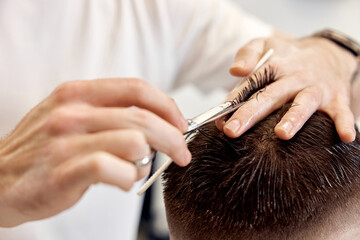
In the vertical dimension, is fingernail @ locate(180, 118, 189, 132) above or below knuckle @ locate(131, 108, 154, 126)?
below

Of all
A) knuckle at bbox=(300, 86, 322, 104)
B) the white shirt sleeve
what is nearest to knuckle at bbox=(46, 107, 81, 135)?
knuckle at bbox=(300, 86, 322, 104)

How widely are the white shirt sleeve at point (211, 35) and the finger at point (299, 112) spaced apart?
61 centimetres

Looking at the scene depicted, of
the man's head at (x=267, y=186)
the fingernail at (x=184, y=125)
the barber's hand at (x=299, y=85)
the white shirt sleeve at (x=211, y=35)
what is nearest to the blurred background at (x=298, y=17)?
the white shirt sleeve at (x=211, y=35)

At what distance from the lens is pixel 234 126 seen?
0.77 metres

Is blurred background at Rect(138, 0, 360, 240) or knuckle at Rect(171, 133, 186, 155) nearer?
knuckle at Rect(171, 133, 186, 155)

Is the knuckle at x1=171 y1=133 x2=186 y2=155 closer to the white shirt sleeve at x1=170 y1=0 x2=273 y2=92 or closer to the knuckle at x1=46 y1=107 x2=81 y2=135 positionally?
the knuckle at x1=46 y1=107 x2=81 y2=135

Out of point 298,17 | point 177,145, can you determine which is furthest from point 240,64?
point 298,17

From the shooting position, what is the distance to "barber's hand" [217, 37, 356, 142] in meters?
0.80

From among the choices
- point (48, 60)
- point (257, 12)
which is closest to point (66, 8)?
point (48, 60)

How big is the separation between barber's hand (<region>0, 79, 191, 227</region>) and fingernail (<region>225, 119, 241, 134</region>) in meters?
0.14

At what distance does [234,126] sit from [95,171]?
0.31 metres

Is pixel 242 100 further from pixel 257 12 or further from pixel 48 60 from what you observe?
pixel 257 12

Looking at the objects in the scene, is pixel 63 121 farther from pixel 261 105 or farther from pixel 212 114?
pixel 261 105

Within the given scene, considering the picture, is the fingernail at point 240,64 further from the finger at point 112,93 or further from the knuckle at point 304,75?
the finger at point 112,93
